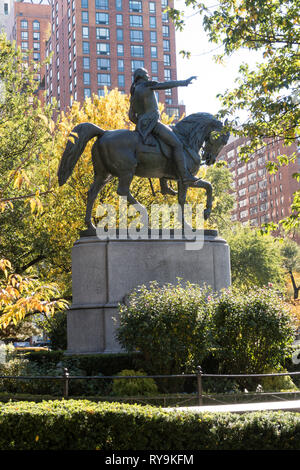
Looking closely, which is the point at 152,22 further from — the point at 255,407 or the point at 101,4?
the point at 255,407

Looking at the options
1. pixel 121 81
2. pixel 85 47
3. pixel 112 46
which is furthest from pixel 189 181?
pixel 112 46

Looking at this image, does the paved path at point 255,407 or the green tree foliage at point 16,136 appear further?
the green tree foliage at point 16,136

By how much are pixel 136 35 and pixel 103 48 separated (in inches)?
241

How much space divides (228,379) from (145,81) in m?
7.69

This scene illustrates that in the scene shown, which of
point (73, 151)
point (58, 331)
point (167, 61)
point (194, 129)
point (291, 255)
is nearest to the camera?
point (73, 151)

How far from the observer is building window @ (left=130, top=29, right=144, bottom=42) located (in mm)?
93000

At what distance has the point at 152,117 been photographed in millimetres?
14094

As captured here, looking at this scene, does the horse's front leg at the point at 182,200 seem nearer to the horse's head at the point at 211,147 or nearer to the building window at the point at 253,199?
the horse's head at the point at 211,147

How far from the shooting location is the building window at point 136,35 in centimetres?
9300

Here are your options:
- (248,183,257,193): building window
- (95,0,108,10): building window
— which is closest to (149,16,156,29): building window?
(95,0,108,10): building window

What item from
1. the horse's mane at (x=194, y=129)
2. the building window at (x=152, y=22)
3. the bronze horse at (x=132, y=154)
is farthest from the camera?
the building window at (x=152, y=22)

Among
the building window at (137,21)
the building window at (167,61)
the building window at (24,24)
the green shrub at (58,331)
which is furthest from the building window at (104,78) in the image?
the green shrub at (58,331)

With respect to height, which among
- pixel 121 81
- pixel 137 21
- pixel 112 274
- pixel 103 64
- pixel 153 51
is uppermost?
pixel 137 21

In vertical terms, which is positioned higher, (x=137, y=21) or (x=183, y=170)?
(x=137, y=21)
